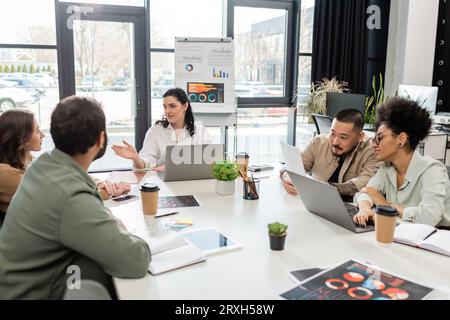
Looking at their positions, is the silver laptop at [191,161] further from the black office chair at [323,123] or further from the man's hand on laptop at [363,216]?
the black office chair at [323,123]

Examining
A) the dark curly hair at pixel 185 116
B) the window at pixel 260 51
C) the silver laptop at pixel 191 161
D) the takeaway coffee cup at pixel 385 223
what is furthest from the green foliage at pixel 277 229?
the window at pixel 260 51

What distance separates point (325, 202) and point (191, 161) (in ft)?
3.23

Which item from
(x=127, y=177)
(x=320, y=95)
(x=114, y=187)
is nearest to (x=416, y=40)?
(x=320, y=95)

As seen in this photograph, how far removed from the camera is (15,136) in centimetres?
202

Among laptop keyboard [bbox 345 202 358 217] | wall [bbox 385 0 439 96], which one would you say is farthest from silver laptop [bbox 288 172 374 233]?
wall [bbox 385 0 439 96]

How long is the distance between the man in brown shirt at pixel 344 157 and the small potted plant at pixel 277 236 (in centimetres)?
80

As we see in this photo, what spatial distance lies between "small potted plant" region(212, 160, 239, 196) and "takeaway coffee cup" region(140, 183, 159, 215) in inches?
17.4

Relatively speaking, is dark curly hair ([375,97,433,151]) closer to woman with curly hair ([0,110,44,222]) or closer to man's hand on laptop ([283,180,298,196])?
man's hand on laptop ([283,180,298,196])

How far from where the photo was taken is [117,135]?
214 inches

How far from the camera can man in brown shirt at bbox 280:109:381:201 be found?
246cm

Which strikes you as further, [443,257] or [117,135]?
[117,135]
